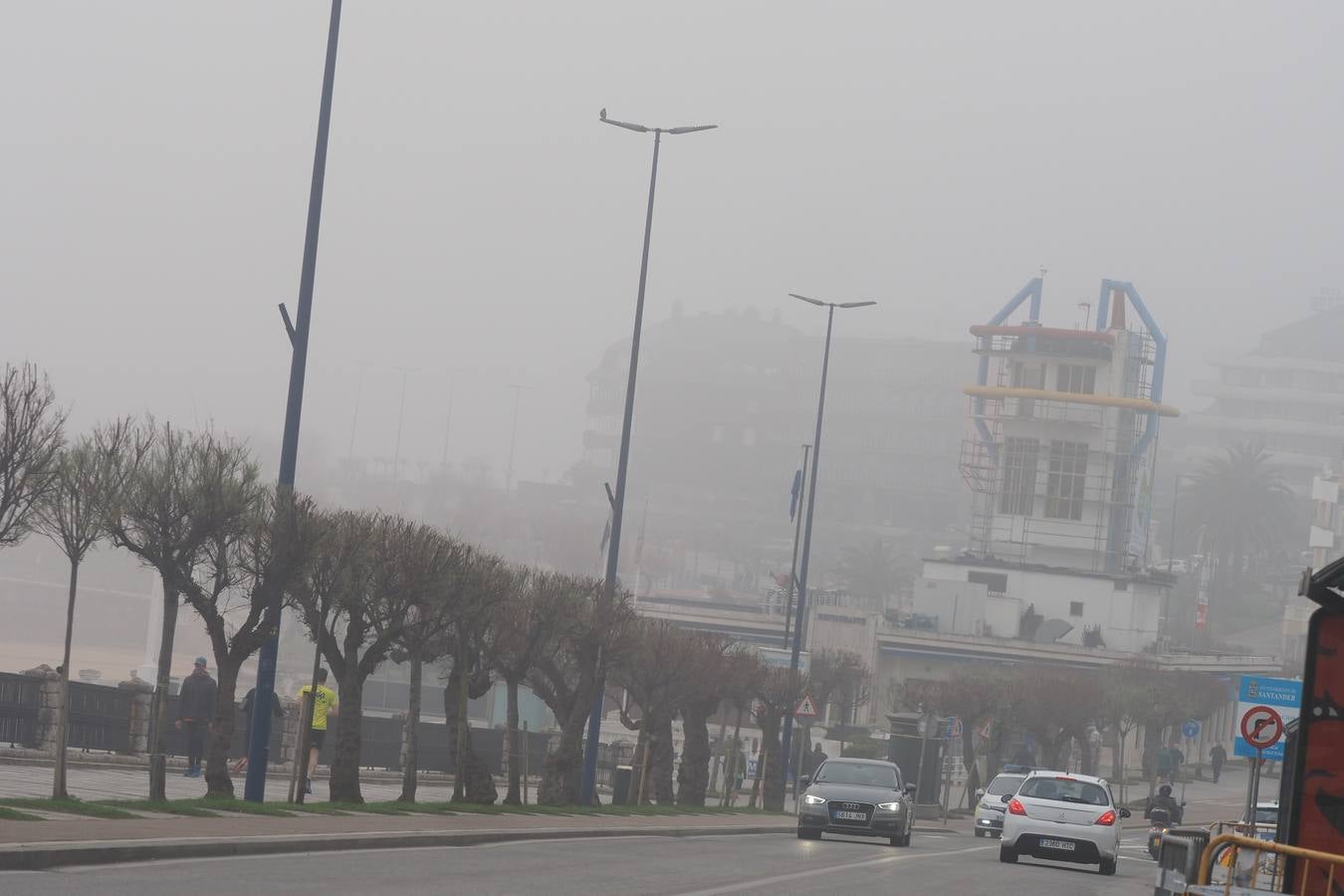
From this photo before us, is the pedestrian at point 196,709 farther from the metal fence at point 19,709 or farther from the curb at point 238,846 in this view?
the curb at point 238,846

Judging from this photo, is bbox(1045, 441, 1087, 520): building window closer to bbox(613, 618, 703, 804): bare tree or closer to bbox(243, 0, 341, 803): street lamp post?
bbox(613, 618, 703, 804): bare tree

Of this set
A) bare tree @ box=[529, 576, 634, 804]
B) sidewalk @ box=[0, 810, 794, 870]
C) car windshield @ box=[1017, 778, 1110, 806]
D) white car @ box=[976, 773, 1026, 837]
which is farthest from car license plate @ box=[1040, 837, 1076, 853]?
white car @ box=[976, 773, 1026, 837]

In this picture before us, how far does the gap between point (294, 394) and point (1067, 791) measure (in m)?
12.7

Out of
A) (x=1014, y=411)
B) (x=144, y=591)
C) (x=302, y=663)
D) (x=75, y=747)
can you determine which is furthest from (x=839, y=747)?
(x=144, y=591)

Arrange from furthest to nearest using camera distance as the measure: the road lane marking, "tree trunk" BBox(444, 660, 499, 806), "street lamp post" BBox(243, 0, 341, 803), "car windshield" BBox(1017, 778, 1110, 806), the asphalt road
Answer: "tree trunk" BBox(444, 660, 499, 806) < "car windshield" BBox(1017, 778, 1110, 806) < "street lamp post" BBox(243, 0, 341, 803) < the road lane marking < the asphalt road

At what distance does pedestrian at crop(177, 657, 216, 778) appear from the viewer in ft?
94.6

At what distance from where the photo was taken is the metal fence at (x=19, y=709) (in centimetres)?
2938

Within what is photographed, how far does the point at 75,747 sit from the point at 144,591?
151 m

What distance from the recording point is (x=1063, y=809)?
2666 cm

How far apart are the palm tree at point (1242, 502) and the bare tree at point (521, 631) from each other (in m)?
126

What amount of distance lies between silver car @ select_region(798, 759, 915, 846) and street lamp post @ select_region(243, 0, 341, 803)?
932 centimetres

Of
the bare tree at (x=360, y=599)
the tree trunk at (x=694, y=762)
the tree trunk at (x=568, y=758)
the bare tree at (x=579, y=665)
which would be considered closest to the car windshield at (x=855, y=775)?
the tree trunk at (x=568, y=758)

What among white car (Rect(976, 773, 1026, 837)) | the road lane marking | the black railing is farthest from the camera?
white car (Rect(976, 773, 1026, 837))

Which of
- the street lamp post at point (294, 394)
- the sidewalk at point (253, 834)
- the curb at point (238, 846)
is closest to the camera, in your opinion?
the curb at point (238, 846)
